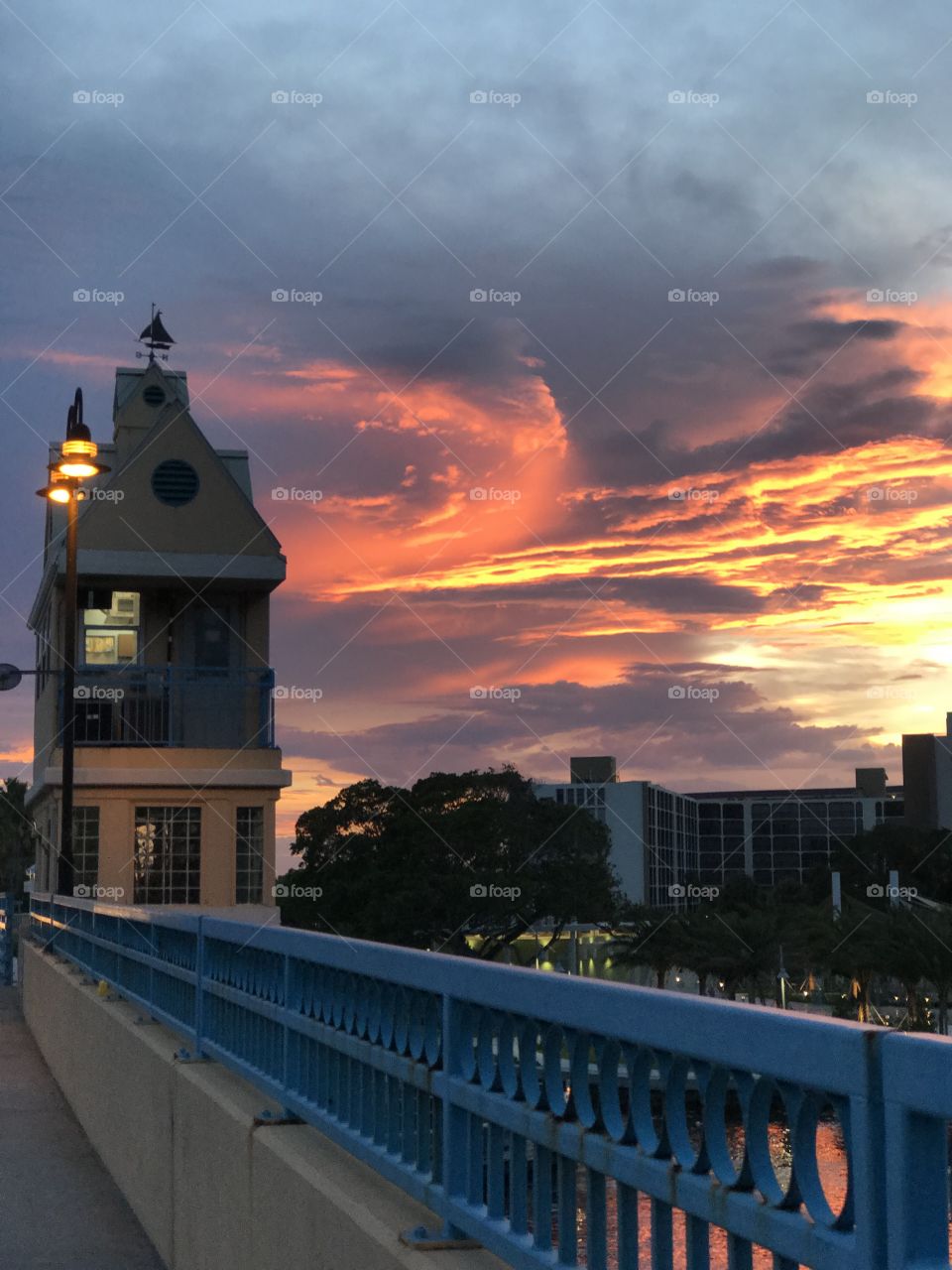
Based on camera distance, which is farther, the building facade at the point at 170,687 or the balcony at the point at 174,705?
the balcony at the point at 174,705

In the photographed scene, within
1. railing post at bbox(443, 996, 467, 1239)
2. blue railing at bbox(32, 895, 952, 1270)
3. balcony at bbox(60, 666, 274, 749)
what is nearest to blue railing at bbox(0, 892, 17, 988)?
balcony at bbox(60, 666, 274, 749)

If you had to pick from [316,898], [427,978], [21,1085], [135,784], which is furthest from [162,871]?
[316,898]

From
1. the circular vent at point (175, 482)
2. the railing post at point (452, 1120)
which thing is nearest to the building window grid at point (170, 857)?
the circular vent at point (175, 482)

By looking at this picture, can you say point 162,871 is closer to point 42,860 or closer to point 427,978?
point 42,860

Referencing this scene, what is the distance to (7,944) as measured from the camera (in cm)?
2717

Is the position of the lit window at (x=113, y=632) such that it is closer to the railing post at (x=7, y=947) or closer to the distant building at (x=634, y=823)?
the railing post at (x=7, y=947)

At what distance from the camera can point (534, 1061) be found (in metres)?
3.71

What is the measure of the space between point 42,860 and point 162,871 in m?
7.05

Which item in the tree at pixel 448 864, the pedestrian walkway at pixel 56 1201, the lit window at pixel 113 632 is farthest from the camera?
the tree at pixel 448 864

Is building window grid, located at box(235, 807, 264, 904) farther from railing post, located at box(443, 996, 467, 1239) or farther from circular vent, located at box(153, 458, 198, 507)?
railing post, located at box(443, 996, 467, 1239)

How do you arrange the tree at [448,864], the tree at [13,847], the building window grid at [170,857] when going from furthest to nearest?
the tree at [13,847]
the tree at [448,864]
the building window grid at [170,857]

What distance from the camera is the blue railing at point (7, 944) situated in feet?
88.9

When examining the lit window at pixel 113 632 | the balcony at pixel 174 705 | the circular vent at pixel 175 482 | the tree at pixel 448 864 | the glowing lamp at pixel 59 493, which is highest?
the circular vent at pixel 175 482

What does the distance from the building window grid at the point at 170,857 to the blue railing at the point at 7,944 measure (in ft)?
7.57
